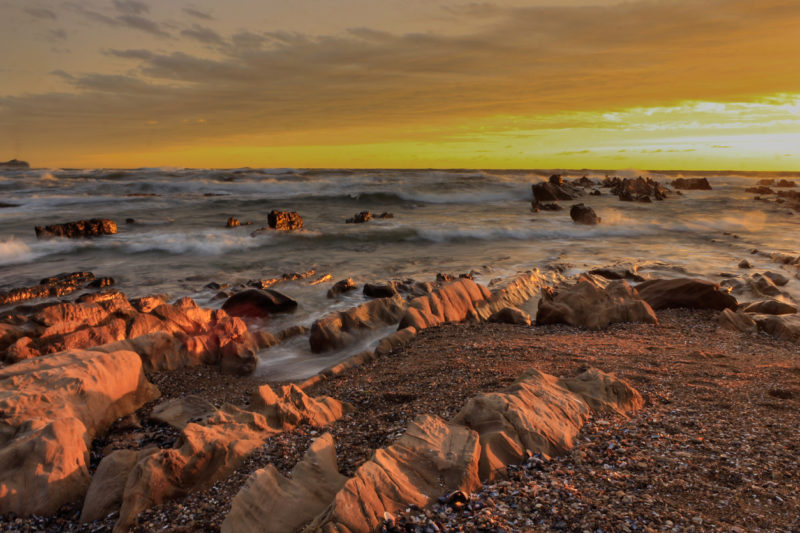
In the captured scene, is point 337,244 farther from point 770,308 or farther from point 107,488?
point 107,488

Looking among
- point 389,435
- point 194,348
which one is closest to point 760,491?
point 389,435

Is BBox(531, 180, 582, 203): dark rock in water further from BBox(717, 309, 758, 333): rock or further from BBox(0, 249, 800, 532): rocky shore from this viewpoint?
BBox(0, 249, 800, 532): rocky shore

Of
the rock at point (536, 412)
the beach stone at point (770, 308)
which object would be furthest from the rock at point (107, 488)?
the beach stone at point (770, 308)

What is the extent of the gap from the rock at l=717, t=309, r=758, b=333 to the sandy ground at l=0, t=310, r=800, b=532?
63 centimetres

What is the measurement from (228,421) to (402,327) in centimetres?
358

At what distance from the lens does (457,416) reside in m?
3.57

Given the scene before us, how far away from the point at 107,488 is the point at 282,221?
17.1 metres

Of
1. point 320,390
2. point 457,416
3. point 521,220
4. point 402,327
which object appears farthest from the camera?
point 521,220

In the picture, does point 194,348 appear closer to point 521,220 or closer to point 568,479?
point 568,479

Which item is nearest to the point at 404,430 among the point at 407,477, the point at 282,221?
the point at 407,477

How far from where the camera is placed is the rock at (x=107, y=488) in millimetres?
3039

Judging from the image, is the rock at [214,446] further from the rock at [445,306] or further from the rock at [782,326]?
the rock at [782,326]

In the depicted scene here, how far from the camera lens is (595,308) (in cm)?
746

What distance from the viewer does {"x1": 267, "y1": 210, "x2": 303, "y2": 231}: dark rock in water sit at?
63.8 feet
